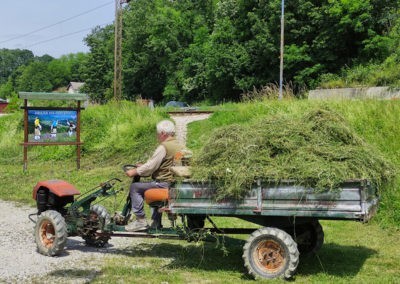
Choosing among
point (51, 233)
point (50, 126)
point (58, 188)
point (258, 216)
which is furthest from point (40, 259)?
point (50, 126)

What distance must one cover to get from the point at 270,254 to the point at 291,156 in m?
1.19

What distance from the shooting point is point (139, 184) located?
7328mm

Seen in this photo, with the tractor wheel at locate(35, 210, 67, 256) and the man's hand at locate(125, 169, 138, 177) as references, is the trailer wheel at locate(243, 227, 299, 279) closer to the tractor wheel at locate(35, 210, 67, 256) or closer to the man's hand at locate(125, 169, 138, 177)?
the man's hand at locate(125, 169, 138, 177)

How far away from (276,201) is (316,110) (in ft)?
4.88

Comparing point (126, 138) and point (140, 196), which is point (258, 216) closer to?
point (140, 196)

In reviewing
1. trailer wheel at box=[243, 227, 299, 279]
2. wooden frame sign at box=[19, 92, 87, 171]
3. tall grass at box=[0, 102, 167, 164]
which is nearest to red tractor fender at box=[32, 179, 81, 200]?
trailer wheel at box=[243, 227, 299, 279]

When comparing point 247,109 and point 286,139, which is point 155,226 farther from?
point 247,109

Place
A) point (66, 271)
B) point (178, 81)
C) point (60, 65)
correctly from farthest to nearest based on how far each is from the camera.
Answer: point (60, 65), point (178, 81), point (66, 271)

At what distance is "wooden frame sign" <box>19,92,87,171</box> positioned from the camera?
17.1 m

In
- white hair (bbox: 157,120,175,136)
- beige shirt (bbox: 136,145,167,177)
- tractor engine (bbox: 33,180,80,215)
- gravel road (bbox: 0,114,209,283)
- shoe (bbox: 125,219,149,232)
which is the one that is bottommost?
gravel road (bbox: 0,114,209,283)

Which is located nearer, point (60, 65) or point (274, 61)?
point (274, 61)

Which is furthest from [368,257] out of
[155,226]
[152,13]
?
[152,13]

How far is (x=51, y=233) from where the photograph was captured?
7.88 metres

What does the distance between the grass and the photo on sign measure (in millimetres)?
1080
